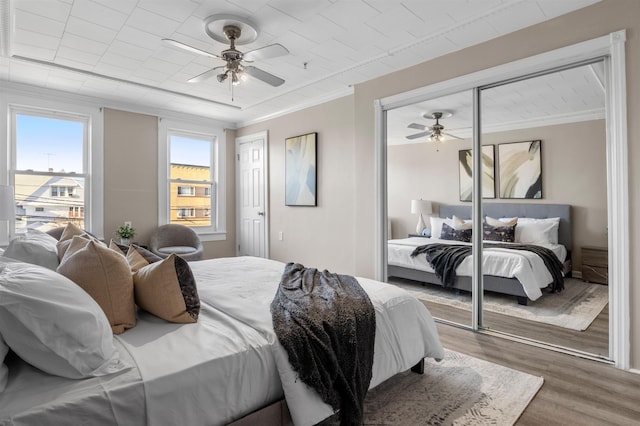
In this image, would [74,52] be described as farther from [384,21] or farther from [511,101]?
[511,101]

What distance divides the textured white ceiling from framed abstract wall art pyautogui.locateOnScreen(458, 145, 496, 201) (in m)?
0.96

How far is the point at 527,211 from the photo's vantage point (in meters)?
3.02

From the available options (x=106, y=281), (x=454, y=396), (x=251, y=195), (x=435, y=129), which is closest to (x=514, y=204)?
(x=435, y=129)

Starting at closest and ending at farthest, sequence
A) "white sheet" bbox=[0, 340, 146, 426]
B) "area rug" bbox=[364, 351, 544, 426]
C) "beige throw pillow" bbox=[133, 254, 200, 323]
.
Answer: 1. "white sheet" bbox=[0, 340, 146, 426]
2. "beige throw pillow" bbox=[133, 254, 200, 323]
3. "area rug" bbox=[364, 351, 544, 426]

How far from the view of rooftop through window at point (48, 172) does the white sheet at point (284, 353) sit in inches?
121

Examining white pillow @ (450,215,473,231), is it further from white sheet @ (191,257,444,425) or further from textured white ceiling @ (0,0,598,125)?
Answer: textured white ceiling @ (0,0,598,125)

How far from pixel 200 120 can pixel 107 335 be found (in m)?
4.78

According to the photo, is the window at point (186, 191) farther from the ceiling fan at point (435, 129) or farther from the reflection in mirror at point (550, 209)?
the reflection in mirror at point (550, 209)

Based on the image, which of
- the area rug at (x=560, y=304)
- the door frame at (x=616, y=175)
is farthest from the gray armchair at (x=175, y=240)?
the door frame at (x=616, y=175)

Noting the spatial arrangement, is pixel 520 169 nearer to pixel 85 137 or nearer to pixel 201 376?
pixel 201 376

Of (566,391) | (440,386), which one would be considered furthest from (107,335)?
(566,391)

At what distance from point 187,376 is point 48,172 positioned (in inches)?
172

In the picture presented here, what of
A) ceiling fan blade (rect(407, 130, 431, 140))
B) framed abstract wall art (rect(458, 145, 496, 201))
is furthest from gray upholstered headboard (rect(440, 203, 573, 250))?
ceiling fan blade (rect(407, 130, 431, 140))

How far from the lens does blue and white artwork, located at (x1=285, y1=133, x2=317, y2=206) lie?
15.6 ft
